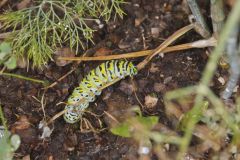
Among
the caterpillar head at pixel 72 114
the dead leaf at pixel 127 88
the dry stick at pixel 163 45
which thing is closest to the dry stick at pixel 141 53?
the dry stick at pixel 163 45

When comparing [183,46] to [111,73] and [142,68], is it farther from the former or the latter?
[111,73]

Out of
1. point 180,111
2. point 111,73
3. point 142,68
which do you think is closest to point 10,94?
point 111,73

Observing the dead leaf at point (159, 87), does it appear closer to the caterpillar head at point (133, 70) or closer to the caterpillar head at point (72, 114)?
the caterpillar head at point (133, 70)

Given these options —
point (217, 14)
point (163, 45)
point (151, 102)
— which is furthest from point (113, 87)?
point (217, 14)

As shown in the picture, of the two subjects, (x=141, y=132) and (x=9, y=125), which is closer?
(x=141, y=132)

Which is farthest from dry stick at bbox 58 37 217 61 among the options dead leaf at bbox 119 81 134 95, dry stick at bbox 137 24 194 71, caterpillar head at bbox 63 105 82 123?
caterpillar head at bbox 63 105 82 123

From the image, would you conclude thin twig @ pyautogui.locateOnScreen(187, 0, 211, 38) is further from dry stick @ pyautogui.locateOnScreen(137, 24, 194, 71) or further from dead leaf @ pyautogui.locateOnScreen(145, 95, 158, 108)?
dead leaf @ pyautogui.locateOnScreen(145, 95, 158, 108)
